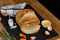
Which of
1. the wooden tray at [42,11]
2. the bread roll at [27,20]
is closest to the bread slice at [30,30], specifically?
the bread roll at [27,20]

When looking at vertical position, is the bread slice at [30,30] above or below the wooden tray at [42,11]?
below

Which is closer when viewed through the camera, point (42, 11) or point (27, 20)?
point (27, 20)

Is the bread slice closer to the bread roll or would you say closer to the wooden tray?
the bread roll

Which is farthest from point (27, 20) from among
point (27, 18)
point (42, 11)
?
point (42, 11)

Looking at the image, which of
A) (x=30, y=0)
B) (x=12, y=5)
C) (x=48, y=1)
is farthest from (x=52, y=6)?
(x=12, y=5)

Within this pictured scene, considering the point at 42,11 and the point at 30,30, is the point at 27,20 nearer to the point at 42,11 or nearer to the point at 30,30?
the point at 30,30

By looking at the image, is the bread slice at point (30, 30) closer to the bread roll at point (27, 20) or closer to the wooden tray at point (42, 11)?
the bread roll at point (27, 20)

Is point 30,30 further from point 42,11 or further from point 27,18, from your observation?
point 42,11
